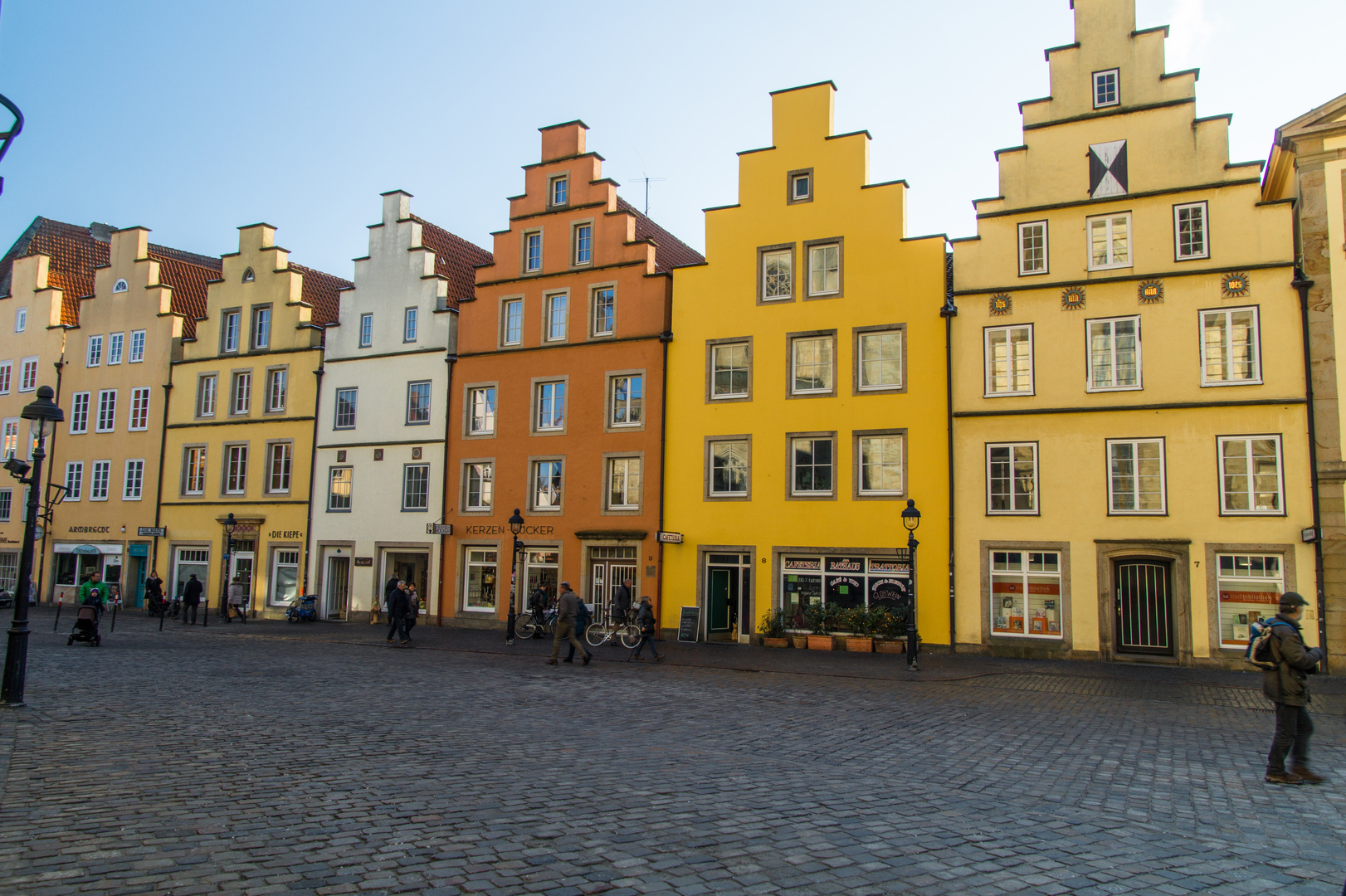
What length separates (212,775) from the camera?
28.3ft

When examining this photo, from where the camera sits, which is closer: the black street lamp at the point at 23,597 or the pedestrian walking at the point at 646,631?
the black street lamp at the point at 23,597

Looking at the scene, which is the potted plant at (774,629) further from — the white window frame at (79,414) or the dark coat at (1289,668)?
the white window frame at (79,414)

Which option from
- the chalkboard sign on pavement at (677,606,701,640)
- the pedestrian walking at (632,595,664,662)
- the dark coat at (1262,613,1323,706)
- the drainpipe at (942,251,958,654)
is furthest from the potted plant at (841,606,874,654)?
the dark coat at (1262,613,1323,706)

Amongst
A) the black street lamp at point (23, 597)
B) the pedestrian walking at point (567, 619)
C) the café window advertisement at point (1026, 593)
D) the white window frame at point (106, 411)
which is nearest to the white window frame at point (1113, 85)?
the café window advertisement at point (1026, 593)

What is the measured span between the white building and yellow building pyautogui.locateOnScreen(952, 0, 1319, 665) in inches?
751

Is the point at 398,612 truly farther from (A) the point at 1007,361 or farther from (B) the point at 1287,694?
(B) the point at 1287,694

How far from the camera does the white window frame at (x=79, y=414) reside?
146ft

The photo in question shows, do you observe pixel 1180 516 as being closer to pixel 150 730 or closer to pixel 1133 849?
pixel 1133 849

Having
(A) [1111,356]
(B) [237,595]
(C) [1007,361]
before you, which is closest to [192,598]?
(B) [237,595]

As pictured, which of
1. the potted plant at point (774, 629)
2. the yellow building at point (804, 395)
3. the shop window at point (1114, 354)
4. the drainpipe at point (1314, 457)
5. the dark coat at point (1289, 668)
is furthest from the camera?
the potted plant at point (774, 629)

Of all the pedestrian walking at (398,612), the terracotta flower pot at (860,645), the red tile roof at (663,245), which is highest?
the red tile roof at (663,245)

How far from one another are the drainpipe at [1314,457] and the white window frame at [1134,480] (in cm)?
307

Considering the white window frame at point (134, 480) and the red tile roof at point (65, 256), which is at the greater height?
the red tile roof at point (65, 256)

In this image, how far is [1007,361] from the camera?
2595 cm
